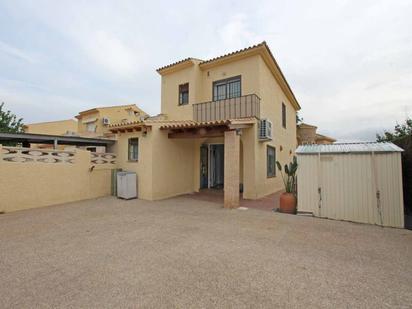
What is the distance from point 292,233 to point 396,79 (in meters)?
12.2

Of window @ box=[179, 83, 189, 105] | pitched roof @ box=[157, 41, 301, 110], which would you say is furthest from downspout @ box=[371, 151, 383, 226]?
window @ box=[179, 83, 189, 105]

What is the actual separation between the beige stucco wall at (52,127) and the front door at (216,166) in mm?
25641

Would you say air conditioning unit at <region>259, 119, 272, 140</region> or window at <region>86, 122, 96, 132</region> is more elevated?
window at <region>86, 122, 96, 132</region>

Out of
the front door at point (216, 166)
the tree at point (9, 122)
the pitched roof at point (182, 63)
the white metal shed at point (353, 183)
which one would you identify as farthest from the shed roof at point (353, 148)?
the tree at point (9, 122)

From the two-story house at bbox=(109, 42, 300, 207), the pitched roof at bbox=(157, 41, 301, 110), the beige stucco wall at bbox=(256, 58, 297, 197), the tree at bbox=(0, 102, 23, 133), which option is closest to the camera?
the two-story house at bbox=(109, 42, 300, 207)

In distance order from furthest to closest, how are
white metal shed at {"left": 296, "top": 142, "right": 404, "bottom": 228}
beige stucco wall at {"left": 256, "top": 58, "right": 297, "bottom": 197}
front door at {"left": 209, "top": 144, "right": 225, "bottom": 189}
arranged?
front door at {"left": 209, "top": 144, "right": 225, "bottom": 189} → beige stucco wall at {"left": 256, "top": 58, "right": 297, "bottom": 197} → white metal shed at {"left": 296, "top": 142, "right": 404, "bottom": 228}

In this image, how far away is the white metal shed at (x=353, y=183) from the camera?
5637 mm

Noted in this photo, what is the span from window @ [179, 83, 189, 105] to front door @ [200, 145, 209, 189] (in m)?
3.07

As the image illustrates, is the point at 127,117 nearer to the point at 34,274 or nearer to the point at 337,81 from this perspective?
the point at 337,81

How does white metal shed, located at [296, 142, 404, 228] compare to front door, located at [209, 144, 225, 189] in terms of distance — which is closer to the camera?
white metal shed, located at [296, 142, 404, 228]

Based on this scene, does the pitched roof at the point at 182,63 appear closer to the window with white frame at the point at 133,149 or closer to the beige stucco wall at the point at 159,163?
the beige stucco wall at the point at 159,163

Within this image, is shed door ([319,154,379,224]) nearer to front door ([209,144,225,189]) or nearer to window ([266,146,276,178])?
window ([266,146,276,178])

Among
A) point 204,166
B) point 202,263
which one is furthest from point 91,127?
point 202,263

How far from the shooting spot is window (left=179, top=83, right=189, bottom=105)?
1227 centimetres
